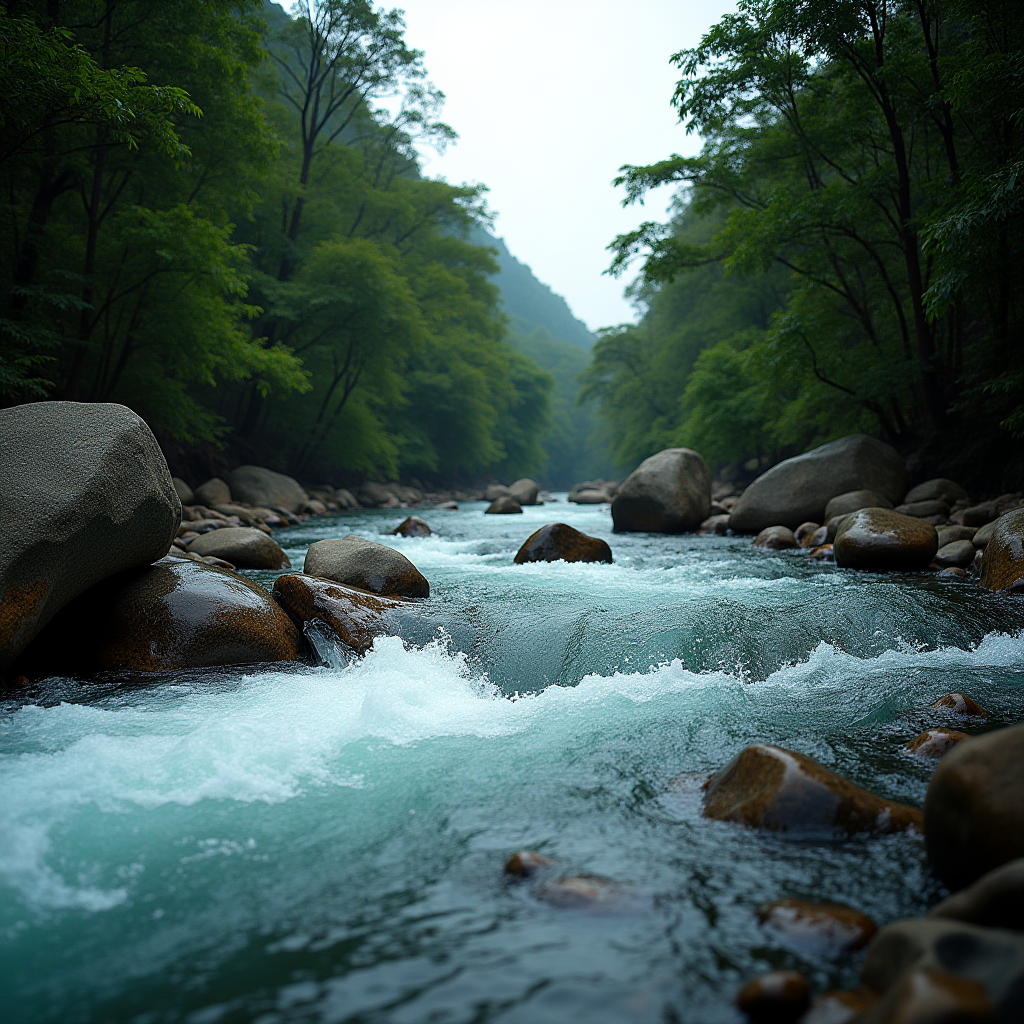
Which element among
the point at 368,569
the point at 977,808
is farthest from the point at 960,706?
the point at 368,569

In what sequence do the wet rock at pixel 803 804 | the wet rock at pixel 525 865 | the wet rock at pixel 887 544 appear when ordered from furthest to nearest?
the wet rock at pixel 887 544 → the wet rock at pixel 803 804 → the wet rock at pixel 525 865

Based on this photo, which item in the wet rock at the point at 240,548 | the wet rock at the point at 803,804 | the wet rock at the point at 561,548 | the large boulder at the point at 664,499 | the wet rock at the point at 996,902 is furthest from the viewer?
the large boulder at the point at 664,499

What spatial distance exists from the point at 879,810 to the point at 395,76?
25050 millimetres

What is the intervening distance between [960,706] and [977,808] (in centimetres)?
197

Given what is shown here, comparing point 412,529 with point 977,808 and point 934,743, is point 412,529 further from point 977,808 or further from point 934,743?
point 977,808

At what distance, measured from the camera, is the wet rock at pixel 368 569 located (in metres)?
5.97

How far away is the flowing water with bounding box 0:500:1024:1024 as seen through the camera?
170cm

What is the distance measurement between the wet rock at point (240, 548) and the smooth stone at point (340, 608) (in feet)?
6.99

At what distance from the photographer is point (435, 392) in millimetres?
29453

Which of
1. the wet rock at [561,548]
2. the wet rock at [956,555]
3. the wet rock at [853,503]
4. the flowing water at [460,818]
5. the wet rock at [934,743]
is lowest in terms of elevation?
the flowing water at [460,818]

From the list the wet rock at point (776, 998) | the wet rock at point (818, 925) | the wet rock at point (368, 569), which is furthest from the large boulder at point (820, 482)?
the wet rock at point (776, 998)

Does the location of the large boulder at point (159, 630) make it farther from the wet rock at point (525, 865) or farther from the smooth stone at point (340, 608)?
the wet rock at point (525, 865)

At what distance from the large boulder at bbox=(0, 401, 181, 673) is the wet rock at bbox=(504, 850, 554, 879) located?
10.8 feet

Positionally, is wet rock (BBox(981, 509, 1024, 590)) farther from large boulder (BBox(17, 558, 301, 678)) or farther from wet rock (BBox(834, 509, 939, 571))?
large boulder (BBox(17, 558, 301, 678))
